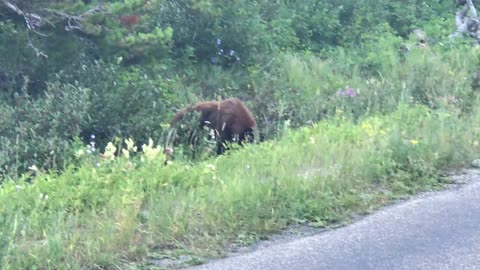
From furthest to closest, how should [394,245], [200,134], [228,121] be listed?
[228,121], [200,134], [394,245]

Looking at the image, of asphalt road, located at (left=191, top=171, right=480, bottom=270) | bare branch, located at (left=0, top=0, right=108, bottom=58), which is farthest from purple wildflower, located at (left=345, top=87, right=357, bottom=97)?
asphalt road, located at (left=191, top=171, right=480, bottom=270)

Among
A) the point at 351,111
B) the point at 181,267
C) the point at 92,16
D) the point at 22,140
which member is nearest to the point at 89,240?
the point at 181,267

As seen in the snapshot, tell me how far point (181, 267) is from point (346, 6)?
1328 cm

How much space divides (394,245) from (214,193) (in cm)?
134

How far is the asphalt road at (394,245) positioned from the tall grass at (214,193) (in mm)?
248

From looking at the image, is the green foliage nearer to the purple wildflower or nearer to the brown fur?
the brown fur

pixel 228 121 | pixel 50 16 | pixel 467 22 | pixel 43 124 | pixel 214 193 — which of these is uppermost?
pixel 50 16

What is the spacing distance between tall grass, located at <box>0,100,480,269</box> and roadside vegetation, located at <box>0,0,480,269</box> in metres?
0.02

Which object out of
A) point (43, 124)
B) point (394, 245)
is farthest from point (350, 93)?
point (394, 245)

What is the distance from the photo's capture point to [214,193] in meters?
6.29

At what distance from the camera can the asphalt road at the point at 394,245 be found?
5.30m

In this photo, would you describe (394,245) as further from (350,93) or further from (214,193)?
(350,93)

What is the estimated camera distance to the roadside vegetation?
5.81 meters

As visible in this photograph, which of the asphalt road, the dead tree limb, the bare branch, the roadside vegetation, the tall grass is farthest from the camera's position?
the dead tree limb
